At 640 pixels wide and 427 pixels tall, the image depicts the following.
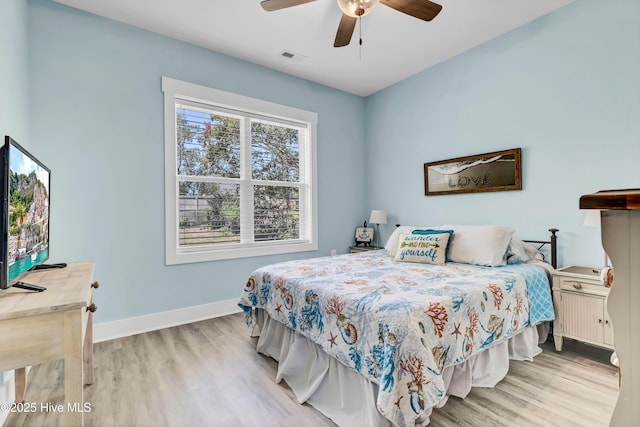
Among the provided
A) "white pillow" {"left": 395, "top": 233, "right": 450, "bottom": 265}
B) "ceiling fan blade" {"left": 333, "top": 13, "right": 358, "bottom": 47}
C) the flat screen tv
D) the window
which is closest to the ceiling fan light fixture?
"ceiling fan blade" {"left": 333, "top": 13, "right": 358, "bottom": 47}

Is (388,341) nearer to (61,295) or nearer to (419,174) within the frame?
(61,295)

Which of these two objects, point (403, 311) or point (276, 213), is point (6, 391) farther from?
point (276, 213)

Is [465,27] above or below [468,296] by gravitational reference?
above

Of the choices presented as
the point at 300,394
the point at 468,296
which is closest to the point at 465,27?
the point at 468,296

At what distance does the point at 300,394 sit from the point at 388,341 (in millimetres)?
820

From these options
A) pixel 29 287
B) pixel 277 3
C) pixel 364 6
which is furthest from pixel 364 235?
pixel 29 287

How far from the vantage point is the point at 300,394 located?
1.94 meters

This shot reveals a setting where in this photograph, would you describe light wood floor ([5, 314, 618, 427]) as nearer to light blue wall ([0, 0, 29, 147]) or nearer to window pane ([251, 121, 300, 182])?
light blue wall ([0, 0, 29, 147])

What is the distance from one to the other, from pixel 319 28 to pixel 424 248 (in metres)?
2.31

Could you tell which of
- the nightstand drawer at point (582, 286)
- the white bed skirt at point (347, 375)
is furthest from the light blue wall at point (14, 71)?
the nightstand drawer at point (582, 286)

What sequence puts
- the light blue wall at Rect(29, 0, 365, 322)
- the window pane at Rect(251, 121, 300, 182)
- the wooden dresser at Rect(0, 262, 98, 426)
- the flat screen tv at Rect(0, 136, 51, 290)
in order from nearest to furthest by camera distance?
the wooden dresser at Rect(0, 262, 98, 426), the flat screen tv at Rect(0, 136, 51, 290), the light blue wall at Rect(29, 0, 365, 322), the window pane at Rect(251, 121, 300, 182)

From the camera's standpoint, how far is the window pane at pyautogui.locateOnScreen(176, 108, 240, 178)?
3334 millimetres

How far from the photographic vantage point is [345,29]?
98.0 inches

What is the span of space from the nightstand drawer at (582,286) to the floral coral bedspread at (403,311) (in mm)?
122
